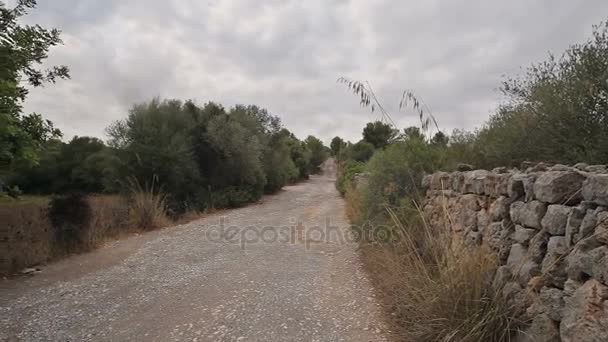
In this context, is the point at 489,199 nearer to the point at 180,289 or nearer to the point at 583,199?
the point at 583,199

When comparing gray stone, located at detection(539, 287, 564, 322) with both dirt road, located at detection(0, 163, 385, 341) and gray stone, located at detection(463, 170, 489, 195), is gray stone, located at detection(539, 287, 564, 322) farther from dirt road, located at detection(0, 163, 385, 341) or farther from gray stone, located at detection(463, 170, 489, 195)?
gray stone, located at detection(463, 170, 489, 195)

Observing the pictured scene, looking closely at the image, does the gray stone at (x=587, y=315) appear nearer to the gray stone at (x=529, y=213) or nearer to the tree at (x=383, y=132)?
the gray stone at (x=529, y=213)

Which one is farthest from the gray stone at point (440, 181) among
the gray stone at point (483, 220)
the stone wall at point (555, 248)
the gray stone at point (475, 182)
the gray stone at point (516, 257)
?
the gray stone at point (516, 257)

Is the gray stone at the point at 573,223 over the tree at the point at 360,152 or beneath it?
beneath

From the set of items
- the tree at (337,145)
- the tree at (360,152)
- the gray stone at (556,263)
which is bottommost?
the gray stone at (556,263)

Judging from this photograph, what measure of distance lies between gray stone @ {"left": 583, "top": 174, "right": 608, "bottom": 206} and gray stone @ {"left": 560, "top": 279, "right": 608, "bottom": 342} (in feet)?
1.49

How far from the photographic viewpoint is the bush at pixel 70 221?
19.0 ft

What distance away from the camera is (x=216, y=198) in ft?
38.8

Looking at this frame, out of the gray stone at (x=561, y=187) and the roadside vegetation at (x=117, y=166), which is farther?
the roadside vegetation at (x=117, y=166)

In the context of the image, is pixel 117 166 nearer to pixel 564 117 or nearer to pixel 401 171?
pixel 401 171

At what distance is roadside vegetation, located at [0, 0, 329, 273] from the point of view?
4.12 metres

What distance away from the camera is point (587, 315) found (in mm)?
1676

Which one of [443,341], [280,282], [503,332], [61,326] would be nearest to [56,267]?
[61,326]

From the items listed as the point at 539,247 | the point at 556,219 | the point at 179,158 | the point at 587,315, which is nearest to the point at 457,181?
the point at 539,247
